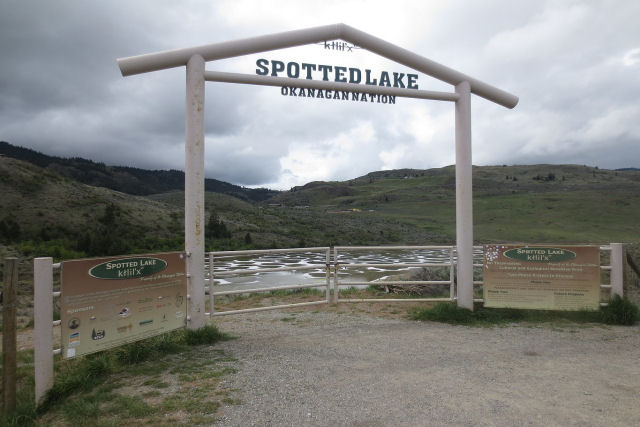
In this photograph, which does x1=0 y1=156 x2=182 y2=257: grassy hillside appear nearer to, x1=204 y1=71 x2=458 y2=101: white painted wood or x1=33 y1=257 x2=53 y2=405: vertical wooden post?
x1=204 y1=71 x2=458 y2=101: white painted wood

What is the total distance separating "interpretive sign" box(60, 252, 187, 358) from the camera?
415 cm

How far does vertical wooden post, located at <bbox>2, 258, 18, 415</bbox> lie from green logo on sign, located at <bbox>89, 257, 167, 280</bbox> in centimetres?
77

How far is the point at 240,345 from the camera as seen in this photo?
547 centimetres

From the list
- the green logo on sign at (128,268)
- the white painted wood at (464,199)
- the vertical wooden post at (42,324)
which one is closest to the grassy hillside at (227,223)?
the green logo on sign at (128,268)

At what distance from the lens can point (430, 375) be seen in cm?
433

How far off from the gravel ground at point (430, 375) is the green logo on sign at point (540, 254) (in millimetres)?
1158

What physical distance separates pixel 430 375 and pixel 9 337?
4009 millimetres

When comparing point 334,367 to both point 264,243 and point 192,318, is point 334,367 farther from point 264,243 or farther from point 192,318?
point 264,243

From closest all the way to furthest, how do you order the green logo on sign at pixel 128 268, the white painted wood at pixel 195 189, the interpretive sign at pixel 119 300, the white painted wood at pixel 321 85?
the interpretive sign at pixel 119 300, the green logo on sign at pixel 128 268, the white painted wood at pixel 195 189, the white painted wood at pixel 321 85

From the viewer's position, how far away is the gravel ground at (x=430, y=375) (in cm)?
343

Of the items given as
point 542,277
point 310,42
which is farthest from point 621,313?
point 310,42

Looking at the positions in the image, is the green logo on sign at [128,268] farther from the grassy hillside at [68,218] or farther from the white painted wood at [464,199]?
the grassy hillside at [68,218]

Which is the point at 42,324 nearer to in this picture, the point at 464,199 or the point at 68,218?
the point at 464,199

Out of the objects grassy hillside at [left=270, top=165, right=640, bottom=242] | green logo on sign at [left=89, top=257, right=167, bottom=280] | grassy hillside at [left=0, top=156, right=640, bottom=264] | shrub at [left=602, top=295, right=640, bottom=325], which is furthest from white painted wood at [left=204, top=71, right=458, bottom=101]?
grassy hillside at [left=270, top=165, right=640, bottom=242]
